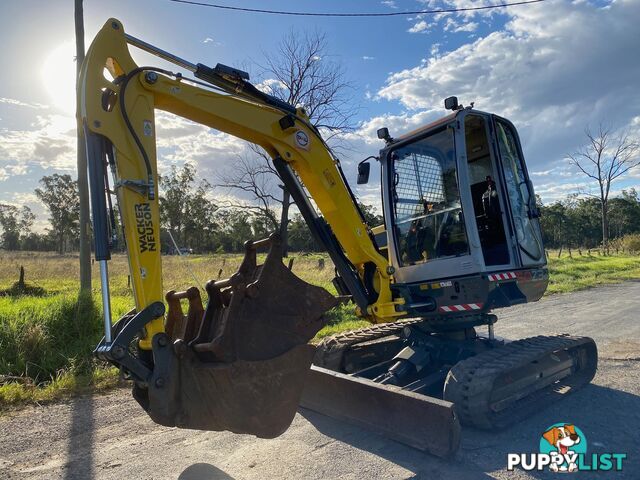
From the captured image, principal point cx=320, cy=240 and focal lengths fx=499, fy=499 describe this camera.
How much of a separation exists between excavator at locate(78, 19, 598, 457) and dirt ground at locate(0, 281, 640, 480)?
0.16 meters

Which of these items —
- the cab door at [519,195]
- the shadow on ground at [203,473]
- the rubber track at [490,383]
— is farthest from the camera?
the cab door at [519,195]

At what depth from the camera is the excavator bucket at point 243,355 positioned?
3.12 m

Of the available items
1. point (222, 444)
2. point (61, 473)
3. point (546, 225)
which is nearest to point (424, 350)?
point (222, 444)

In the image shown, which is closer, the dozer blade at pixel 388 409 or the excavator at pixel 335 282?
the excavator at pixel 335 282

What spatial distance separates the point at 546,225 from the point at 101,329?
217 ft

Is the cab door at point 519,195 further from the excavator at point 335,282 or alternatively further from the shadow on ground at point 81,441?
the shadow on ground at point 81,441

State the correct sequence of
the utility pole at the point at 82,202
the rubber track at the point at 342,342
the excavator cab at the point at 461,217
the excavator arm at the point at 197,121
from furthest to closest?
the utility pole at the point at 82,202 < the rubber track at the point at 342,342 < the excavator cab at the point at 461,217 < the excavator arm at the point at 197,121

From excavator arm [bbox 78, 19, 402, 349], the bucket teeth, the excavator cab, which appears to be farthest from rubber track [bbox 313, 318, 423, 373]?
the bucket teeth

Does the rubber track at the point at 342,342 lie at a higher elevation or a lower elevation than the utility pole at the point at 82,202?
lower

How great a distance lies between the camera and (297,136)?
15.0 ft

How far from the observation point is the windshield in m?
5.21

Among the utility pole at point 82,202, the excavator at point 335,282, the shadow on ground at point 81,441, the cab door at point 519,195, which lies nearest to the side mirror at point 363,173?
the excavator at point 335,282

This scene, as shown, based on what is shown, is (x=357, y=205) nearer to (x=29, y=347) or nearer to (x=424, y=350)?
(x=424, y=350)

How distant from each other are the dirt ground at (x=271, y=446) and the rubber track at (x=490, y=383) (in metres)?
0.12
